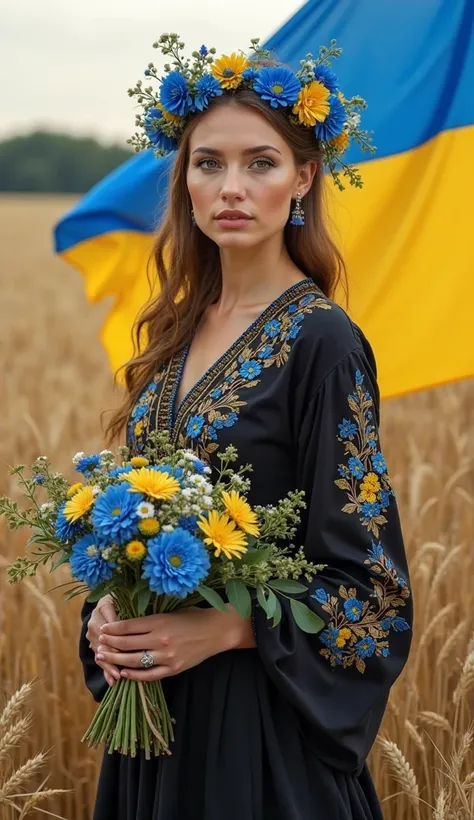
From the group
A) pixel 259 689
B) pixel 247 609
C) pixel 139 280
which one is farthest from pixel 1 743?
pixel 139 280

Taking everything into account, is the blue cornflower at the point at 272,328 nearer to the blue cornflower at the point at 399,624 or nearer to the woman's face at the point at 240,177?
the woman's face at the point at 240,177

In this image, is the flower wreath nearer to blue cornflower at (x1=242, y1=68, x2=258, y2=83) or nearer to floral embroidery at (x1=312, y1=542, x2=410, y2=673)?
blue cornflower at (x1=242, y1=68, x2=258, y2=83)

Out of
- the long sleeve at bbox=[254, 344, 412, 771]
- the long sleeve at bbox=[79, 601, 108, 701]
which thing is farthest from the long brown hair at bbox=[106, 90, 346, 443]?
the long sleeve at bbox=[79, 601, 108, 701]

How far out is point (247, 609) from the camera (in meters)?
1.62

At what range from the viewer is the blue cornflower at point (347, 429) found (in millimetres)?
1742

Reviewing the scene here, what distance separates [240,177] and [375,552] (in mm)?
667

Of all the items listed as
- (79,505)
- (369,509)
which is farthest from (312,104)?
(79,505)

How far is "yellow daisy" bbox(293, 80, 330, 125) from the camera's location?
6.31 feet

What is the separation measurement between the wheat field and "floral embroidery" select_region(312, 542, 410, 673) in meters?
0.31

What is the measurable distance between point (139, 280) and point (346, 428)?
1.77 m

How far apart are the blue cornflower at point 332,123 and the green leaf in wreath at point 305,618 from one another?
837mm

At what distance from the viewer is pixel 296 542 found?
1828mm

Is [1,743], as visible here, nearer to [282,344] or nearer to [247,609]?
[247,609]

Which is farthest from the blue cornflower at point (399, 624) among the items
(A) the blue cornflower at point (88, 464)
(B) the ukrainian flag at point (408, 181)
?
(B) the ukrainian flag at point (408, 181)
